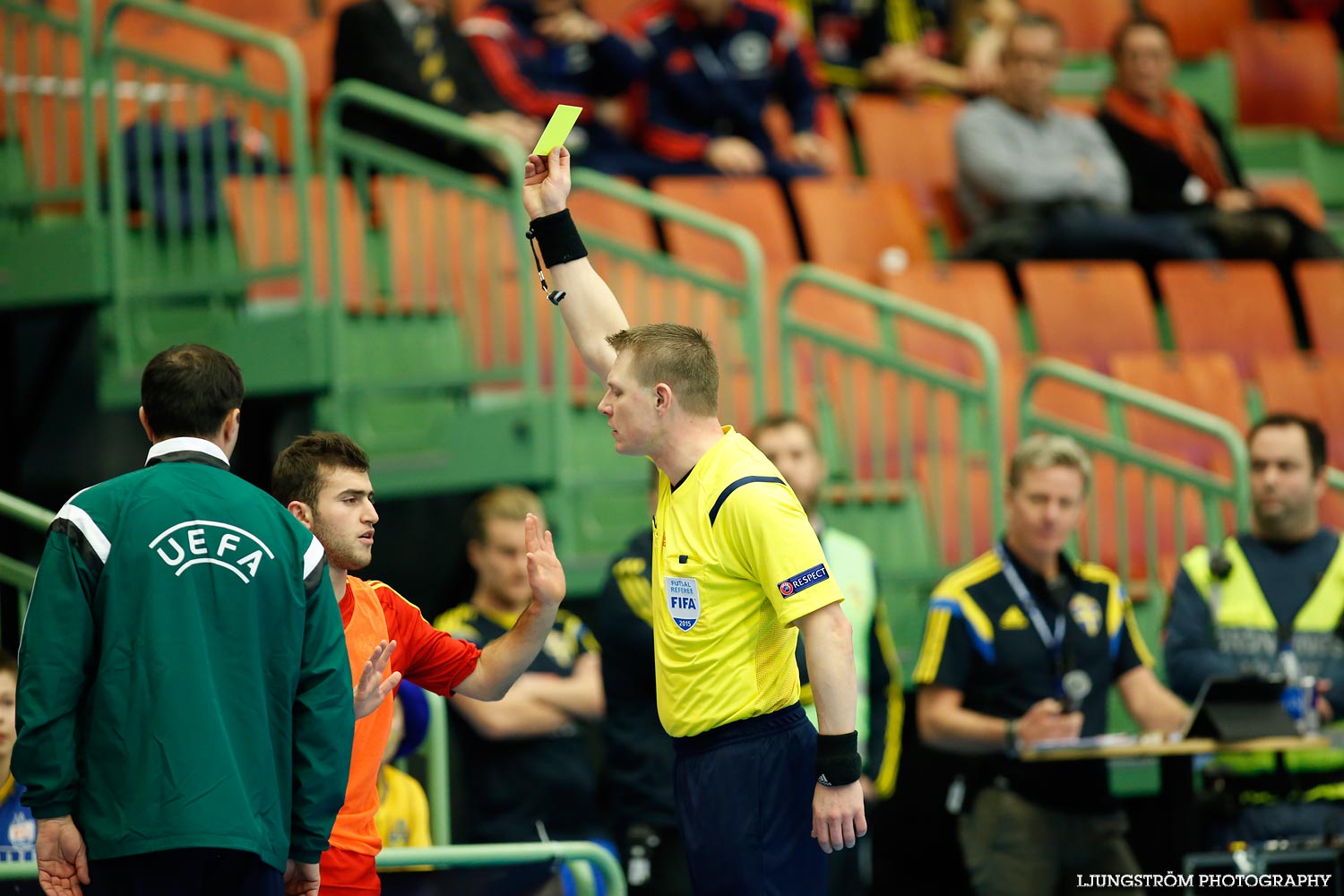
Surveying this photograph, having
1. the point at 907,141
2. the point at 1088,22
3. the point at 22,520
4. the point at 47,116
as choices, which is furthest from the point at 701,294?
the point at 1088,22

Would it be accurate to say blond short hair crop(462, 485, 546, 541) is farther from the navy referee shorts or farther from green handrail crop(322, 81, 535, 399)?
the navy referee shorts

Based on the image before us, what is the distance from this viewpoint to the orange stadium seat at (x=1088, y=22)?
480 inches

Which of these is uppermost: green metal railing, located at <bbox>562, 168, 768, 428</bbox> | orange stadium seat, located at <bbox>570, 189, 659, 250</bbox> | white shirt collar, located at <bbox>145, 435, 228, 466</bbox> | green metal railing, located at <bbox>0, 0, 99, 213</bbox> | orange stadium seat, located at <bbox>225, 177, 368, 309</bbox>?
green metal railing, located at <bbox>0, 0, 99, 213</bbox>

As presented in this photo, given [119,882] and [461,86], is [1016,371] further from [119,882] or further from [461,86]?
[119,882]

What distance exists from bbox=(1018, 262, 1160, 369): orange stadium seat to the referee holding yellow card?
5174 millimetres

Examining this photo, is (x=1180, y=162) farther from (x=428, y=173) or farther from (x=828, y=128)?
(x=428, y=173)

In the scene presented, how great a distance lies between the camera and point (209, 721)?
354 centimetres

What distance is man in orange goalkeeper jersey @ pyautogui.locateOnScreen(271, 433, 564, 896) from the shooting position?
13.1ft

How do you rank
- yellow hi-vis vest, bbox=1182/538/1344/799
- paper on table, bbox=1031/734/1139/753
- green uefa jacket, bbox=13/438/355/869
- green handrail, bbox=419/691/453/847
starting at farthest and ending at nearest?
yellow hi-vis vest, bbox=1182/538/1344/799 < green handrail, bbox=419/691/453/847 < paper on table, bbox=1031/734/1139/753 < green uefa jacket, bbox=13/438/355/869

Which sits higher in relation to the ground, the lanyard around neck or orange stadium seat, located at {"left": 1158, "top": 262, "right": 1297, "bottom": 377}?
orange stadium seat, located at {"left": 1158, "top": 262, "right": 1297, "bottom": 377}

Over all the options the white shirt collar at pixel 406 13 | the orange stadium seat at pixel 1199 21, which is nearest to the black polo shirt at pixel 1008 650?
the white shirt collar at pixel 406 13

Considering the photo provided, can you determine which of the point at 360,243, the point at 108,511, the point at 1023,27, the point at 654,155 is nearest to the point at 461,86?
the point at 654,155

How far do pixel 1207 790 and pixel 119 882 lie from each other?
3.79m

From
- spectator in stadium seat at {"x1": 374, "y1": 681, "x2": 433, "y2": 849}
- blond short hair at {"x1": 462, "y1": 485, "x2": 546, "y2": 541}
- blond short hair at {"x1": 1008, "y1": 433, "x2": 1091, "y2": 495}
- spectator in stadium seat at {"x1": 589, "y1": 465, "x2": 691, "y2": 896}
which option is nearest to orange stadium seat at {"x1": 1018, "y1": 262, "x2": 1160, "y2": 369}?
blond short hair at {"x1": 1008, "y1": 433, "x2": 1091, "y2": 495}
